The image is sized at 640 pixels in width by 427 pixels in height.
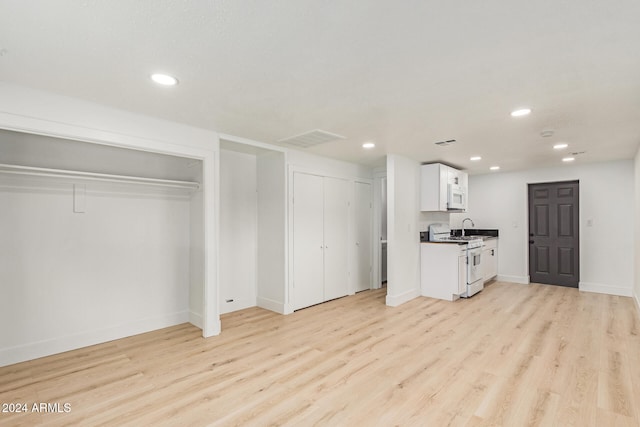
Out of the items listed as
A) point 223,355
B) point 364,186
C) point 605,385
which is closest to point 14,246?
point 223,355

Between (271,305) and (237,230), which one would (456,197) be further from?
(237,230)

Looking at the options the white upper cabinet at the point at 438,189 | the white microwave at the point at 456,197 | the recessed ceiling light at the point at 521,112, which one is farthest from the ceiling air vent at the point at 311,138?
the white microwave at the point at 456,197

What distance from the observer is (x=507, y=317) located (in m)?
4.46

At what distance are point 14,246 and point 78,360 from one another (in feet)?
3.93

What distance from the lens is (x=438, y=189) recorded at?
559 cm

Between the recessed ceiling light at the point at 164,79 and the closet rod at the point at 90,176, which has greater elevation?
the recessed ceiling light at the point at 164,79

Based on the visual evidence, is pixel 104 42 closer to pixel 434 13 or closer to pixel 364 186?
pixel 434 13

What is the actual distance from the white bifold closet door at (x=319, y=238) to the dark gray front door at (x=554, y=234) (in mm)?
3862

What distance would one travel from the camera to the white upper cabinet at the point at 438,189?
5625 mm

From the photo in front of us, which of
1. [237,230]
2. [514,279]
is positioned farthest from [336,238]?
[514,279]

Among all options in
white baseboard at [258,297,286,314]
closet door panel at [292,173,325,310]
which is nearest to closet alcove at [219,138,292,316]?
white baseboard at [258,297,286,314]

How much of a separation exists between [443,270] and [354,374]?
3195 mm

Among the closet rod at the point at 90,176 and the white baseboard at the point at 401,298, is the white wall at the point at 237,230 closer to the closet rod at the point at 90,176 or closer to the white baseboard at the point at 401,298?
the closet rod at the point at 90,176

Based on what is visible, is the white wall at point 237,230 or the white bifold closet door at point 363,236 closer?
the white wall at point 237,230
